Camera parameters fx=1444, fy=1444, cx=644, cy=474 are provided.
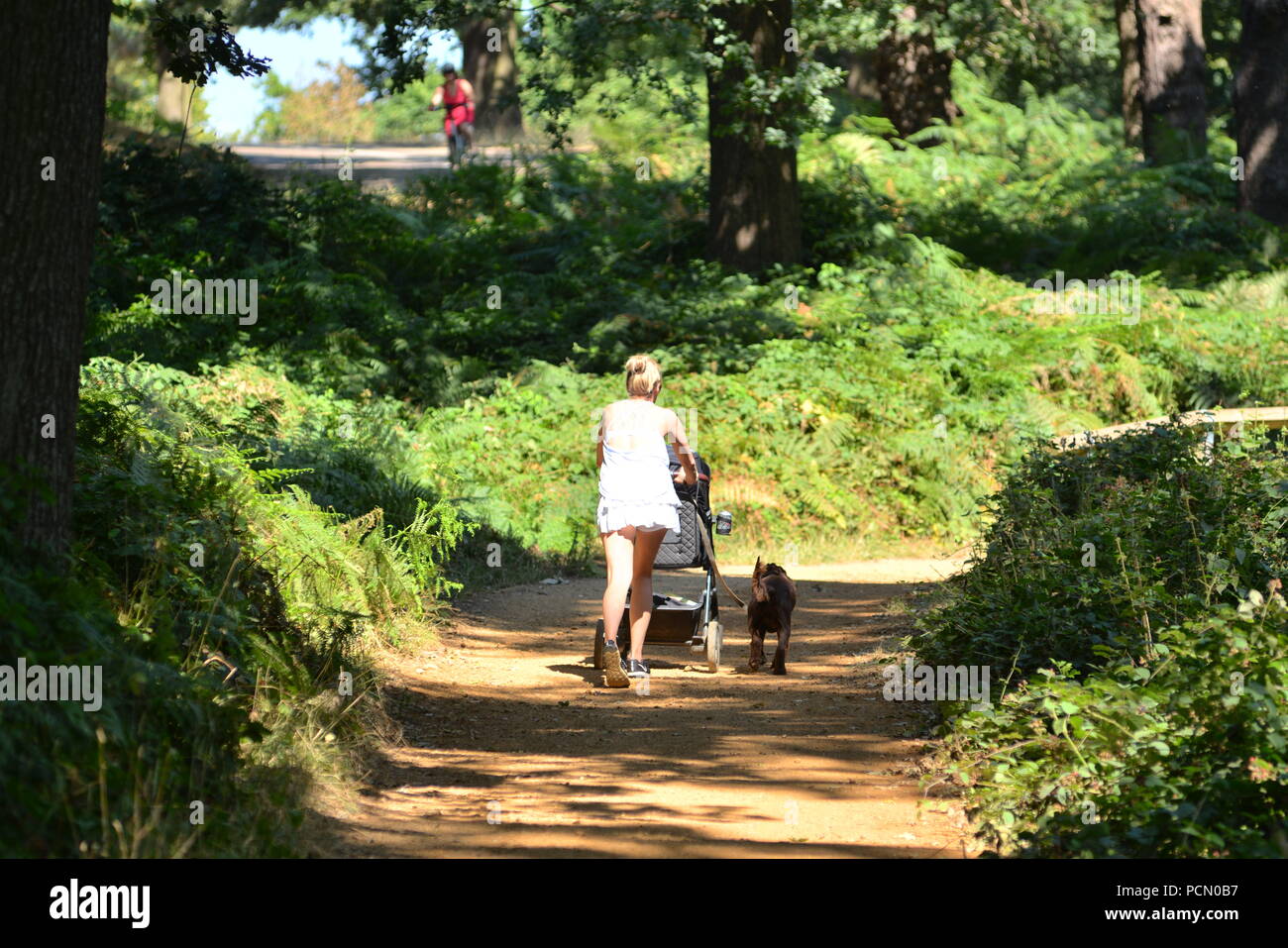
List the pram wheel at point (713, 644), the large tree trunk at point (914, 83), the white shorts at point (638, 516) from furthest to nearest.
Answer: the large tree trunk at point (914, 83) → the pram wheel at point (713, 644) → the white shorts at point (638, 516)

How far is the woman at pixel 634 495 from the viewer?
8742 mm

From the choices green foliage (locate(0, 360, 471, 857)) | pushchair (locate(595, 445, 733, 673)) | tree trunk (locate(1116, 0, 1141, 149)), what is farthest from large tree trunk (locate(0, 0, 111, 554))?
tree trunk (locate(1116, 0, 1141, 149))

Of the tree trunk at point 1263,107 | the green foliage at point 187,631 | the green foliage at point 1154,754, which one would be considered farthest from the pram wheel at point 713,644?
the tree trunk at point 1263,107

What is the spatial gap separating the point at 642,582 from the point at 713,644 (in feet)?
2.94

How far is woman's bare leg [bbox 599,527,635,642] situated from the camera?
29.0 ft

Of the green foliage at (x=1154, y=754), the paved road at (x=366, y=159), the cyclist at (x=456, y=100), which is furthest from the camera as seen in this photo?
the cyclist at (x=456, y=100)

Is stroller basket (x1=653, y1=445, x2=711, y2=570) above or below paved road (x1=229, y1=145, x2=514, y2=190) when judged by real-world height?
below

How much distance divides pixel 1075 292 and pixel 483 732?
1493 cm

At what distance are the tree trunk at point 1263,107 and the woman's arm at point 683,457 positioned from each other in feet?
55.3

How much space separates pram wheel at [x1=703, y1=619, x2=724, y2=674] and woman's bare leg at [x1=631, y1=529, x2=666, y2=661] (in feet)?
1.91

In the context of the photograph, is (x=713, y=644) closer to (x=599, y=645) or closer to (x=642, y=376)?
(x=599, y=645)

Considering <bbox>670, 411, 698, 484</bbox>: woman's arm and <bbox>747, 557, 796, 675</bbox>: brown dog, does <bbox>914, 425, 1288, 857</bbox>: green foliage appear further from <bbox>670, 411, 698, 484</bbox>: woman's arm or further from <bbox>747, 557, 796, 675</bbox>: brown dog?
<bbox>670, 411, 698, 484</bbox>: woman's arm

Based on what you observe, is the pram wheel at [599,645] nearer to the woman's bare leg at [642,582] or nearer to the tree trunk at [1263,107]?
the woman's bare leg at [642,582]

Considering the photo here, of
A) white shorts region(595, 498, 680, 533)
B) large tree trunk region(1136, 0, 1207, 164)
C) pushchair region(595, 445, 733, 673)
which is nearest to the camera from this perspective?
white shorts region(595, 498, 680, 533)
